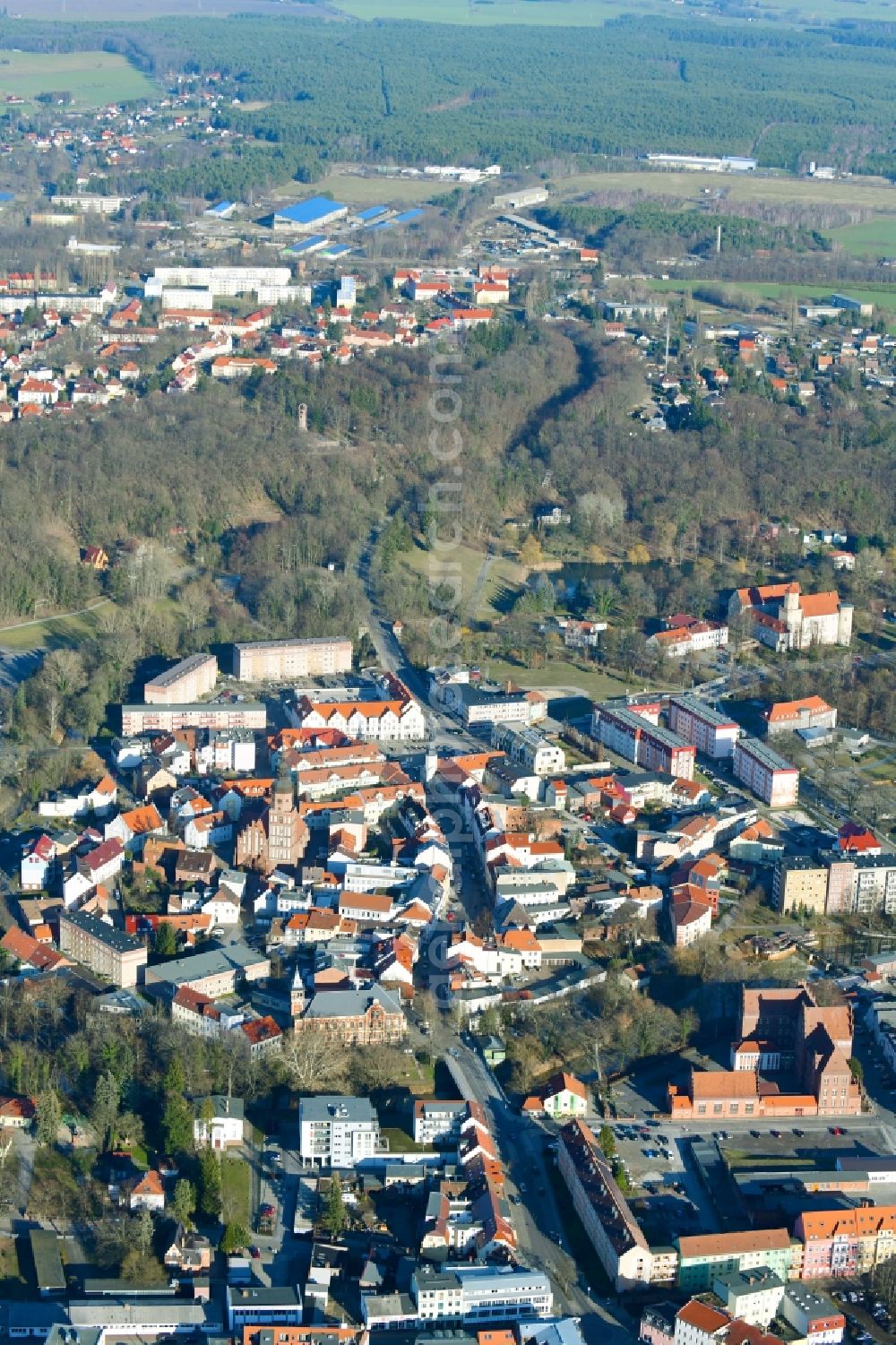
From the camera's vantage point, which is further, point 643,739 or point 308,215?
point 308,215

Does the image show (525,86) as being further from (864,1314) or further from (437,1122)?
(864,1314)

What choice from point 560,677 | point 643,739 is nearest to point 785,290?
point 560,677

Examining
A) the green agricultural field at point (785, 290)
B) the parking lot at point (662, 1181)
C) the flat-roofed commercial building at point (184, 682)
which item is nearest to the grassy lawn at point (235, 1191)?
the parking lot at point (662, 1181)

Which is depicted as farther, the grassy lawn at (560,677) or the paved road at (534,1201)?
the grassy lawn at (560,677)

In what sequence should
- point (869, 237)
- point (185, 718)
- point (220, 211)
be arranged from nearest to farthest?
1. point (185, 718)
2. point (220, 211)
3. point (869, 237)

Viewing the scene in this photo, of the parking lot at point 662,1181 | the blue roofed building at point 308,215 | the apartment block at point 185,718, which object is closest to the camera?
the parking lot at point 662,1181

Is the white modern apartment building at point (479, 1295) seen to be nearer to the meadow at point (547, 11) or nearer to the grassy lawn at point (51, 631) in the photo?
the grassy lawn at point (51, 631)

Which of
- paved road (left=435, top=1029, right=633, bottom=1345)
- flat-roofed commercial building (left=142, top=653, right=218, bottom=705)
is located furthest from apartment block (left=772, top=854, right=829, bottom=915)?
flat-roofed commercial building (left=142, top=653, right=218, bottom=705)
